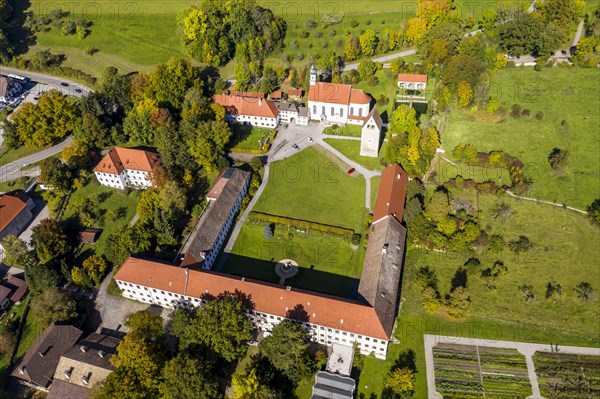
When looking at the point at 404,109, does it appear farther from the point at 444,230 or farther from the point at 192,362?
the point at 192,362

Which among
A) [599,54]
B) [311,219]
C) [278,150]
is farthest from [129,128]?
[599,54]

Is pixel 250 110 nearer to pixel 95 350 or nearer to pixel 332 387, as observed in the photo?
pixel 95 350

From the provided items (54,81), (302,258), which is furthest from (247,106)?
(54,81)

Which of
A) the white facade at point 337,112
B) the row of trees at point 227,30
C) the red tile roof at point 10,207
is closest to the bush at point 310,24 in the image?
the row of trees at point 227,30

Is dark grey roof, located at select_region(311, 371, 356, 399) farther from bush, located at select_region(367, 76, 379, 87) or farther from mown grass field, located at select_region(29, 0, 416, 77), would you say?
mown grass field, located at select_region(29, 0, 416, 77)

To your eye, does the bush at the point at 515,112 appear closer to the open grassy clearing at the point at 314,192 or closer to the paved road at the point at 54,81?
the open grassy clearing at the point at 314,192

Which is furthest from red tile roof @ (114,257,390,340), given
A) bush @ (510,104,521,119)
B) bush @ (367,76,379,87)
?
bush @ (367,76,379,87)
